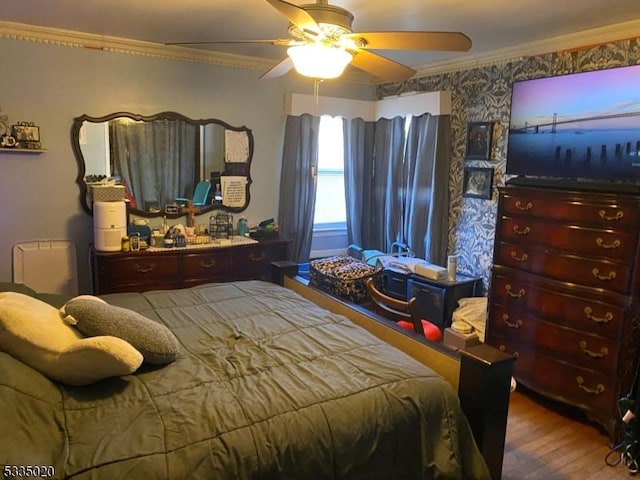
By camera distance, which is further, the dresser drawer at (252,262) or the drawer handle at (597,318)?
the dresser drawer at (252,262)

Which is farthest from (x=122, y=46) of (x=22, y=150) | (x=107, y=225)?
(x=107, y=225)

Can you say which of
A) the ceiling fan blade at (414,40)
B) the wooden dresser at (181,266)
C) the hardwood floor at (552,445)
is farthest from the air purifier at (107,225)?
the hardwood floor at (552,445)

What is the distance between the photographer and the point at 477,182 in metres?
3.97

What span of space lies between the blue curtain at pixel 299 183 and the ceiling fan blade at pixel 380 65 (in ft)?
6.44

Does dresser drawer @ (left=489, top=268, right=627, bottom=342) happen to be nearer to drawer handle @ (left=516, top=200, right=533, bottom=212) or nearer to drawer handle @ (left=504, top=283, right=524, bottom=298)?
drawer handle @ (left=504, top=283, right=524, bottom=298)

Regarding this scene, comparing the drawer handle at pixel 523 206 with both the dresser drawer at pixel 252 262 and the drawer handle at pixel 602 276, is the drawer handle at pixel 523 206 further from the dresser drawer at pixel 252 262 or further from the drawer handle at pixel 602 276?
the dresser drawer at pixel 252 262

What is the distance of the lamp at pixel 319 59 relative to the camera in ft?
6.69

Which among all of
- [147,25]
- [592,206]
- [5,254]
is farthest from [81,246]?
[592,206]

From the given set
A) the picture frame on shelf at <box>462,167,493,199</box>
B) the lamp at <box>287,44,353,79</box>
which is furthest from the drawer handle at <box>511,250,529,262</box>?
the lamp at <box>287,44,353,79</box>

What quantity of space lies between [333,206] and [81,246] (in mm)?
2331

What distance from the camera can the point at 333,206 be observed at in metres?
4.90

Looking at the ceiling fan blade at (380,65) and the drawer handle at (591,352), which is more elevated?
the ceiling fan blade at (380,65)

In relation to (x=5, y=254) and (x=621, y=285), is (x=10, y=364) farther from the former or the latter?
(x=621, y=285)

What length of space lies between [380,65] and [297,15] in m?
0.71
